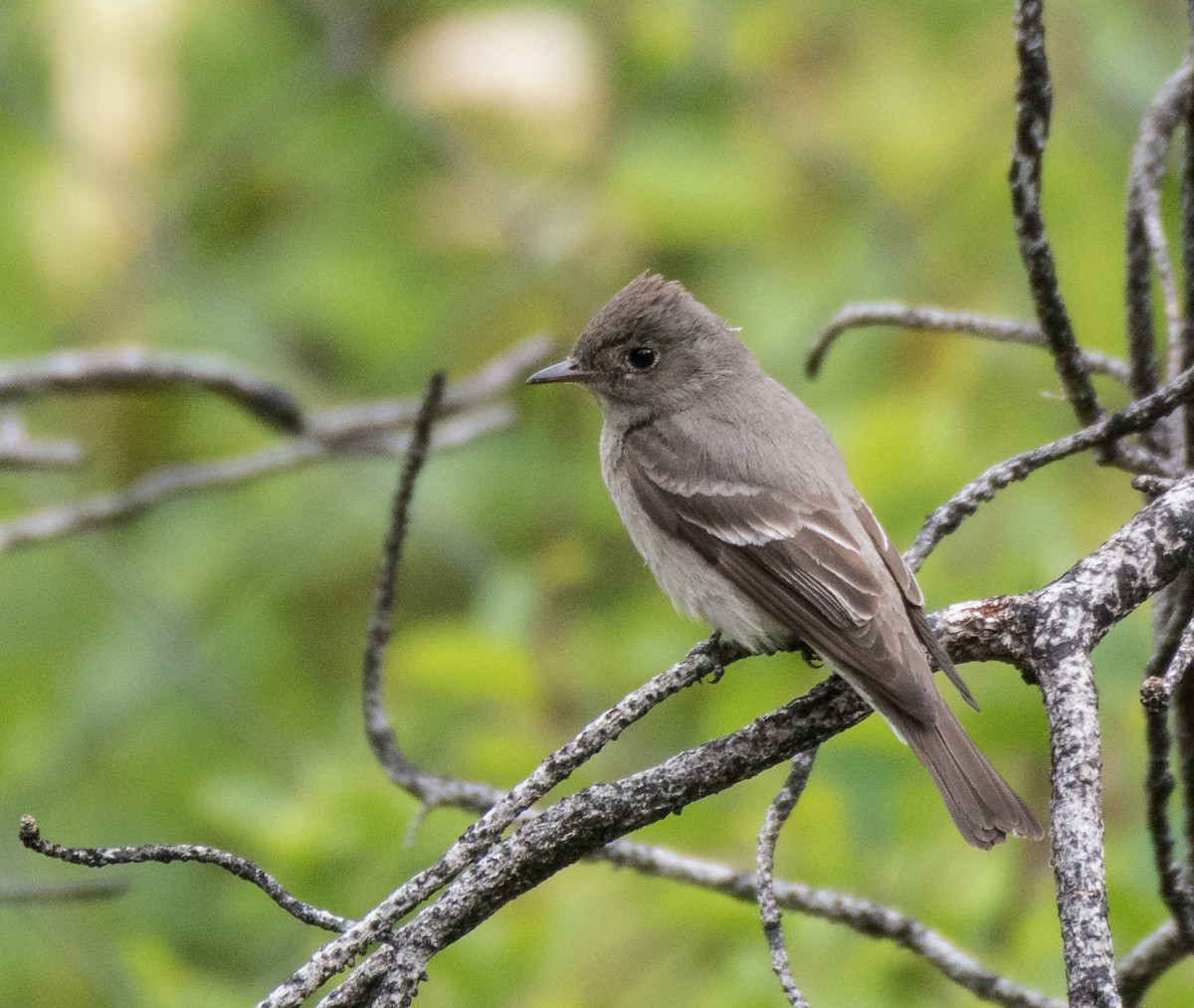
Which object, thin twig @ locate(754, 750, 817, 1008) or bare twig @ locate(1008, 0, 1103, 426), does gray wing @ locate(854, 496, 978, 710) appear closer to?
thin twig @ locate(754, 750, 817, 1008)

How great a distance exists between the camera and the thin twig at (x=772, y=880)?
53.4 inches

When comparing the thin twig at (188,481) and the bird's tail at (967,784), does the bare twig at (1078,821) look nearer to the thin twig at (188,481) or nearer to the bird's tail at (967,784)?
the bird's tail at (967,784)

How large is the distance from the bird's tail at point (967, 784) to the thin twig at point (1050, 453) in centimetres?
37

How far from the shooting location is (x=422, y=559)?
14.7 feet

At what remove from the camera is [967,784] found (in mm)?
2102

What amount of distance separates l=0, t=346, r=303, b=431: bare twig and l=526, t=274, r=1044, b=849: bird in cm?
56

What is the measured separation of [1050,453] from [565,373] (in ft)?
5.05

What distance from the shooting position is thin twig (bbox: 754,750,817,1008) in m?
1.36

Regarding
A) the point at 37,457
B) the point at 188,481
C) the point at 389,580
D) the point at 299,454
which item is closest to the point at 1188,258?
the point at 389,580

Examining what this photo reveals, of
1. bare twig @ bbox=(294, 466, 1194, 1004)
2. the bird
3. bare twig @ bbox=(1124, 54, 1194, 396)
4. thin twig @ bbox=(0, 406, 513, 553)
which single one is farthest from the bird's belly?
bare twig @ bbox=(294, 466, 1194, 1004)

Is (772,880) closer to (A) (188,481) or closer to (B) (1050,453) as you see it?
(B) (1050,453)

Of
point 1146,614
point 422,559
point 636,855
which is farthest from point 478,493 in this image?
point 636,855

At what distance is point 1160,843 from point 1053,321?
600mm

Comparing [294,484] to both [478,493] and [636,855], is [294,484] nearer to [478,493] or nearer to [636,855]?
[478,493]
